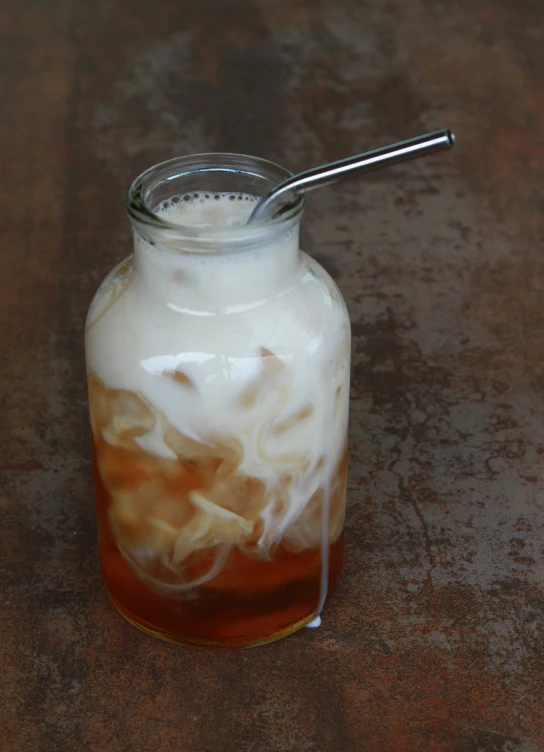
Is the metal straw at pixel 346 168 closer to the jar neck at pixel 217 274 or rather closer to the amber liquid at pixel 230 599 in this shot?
the jar neck at pixel 217 274

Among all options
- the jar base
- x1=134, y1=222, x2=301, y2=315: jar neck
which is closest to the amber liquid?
the jar base

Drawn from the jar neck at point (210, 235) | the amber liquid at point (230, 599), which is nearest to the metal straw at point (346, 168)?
the jar neck at point (210, 235)

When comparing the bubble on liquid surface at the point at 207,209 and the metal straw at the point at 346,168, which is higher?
the metal straw at the point at 346,168

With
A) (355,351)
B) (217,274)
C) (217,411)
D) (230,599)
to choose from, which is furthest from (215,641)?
(355,351)

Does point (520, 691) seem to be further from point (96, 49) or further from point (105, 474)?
point (96, 49)

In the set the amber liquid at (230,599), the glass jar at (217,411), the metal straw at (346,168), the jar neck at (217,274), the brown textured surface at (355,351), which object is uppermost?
the metal straw at (346,168)

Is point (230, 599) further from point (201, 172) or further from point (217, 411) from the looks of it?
point (201, 172)

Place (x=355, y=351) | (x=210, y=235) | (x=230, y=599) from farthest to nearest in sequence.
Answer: (x=355, y=351) → (x=230, y=599) → (x=210, y=235)


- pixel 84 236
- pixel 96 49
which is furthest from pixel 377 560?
pixel 96 49
